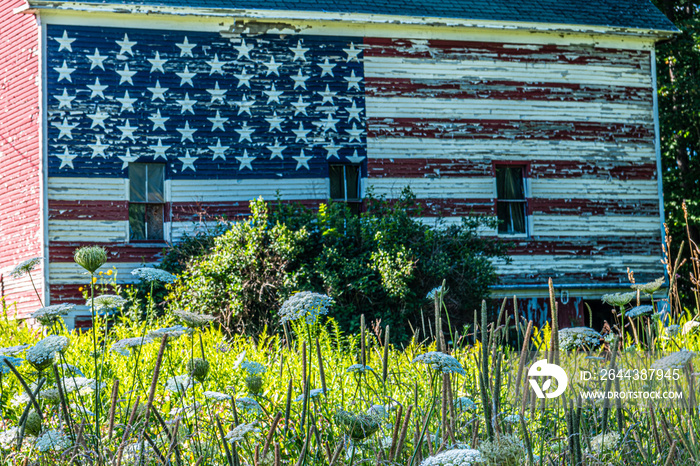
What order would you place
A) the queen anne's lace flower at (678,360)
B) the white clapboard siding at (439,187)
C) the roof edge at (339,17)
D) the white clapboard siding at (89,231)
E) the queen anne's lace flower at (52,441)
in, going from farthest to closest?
the white clapboard siding at (439,187)
the roof edge at (339,17)
the white clapboard siding at (89,231)
the queen anne's lace flower at (52,441)
the queen anne's lace flower at (678,360)

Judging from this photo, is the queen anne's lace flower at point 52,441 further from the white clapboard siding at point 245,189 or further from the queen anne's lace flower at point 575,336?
the white clapboard siding at point 245,189

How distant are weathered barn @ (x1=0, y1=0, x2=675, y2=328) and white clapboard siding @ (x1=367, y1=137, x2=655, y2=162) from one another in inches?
1.8

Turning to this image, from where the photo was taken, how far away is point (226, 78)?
14703mm

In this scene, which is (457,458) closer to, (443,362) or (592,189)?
(443,362)

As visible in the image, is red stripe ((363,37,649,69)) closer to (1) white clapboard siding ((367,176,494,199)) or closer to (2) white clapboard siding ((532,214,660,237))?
(1) white clapboard siding ((367,176,494,199))

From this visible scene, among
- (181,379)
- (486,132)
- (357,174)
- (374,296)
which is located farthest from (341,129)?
(181,379)

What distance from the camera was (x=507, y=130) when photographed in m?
16.0

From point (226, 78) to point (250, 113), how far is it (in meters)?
0.84

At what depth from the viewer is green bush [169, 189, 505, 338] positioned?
436 inches

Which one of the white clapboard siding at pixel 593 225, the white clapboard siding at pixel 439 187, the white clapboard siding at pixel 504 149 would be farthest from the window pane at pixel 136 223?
the white clapboard siding at pixel 593 225

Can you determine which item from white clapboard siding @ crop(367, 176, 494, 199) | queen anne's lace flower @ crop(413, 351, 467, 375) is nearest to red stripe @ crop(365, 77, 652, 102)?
white clapboard siding @ crop(367, 176, 494, 199)

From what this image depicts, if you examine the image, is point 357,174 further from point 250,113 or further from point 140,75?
point 140,75

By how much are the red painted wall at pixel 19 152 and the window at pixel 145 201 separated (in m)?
1.66

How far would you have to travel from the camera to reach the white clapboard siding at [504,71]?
15.5m
